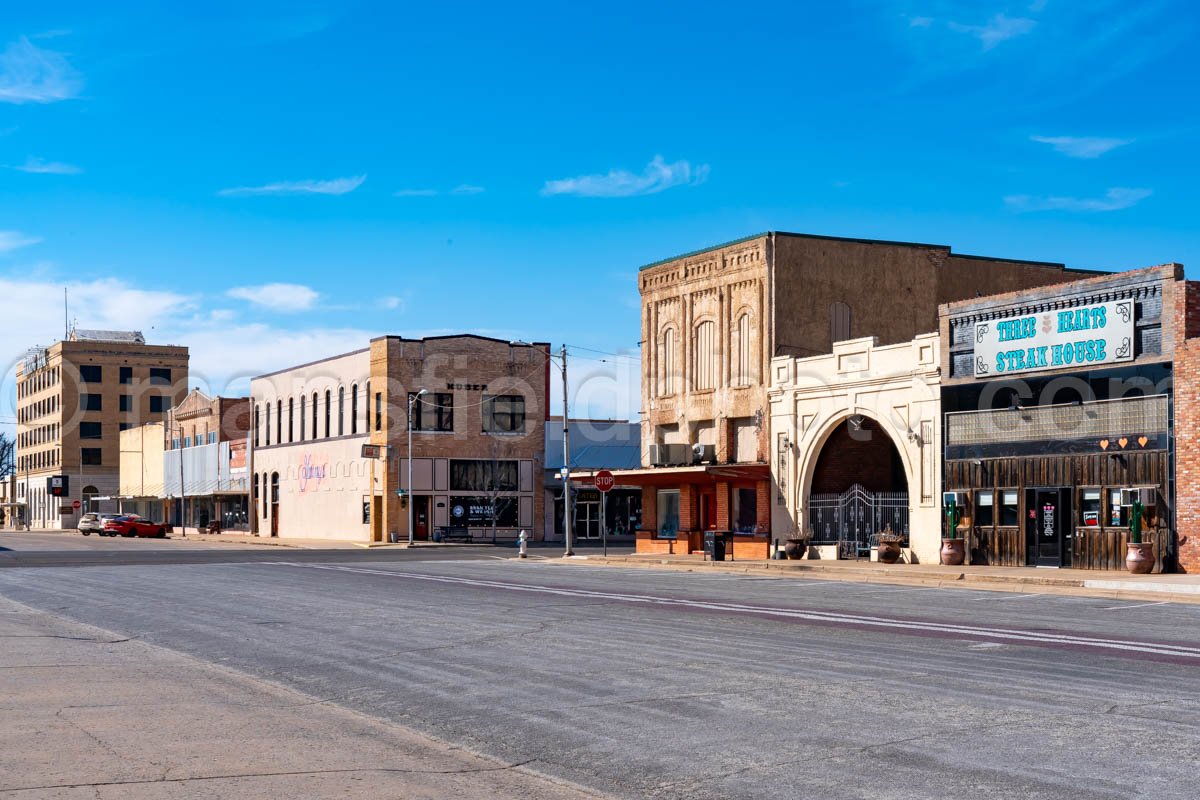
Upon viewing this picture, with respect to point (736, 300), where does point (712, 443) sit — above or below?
below

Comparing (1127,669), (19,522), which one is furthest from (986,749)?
(19,522)

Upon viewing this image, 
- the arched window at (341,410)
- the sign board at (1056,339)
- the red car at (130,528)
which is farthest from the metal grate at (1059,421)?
the red car at (130,528)

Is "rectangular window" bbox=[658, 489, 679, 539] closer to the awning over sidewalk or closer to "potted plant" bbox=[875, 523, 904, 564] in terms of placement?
the awning over sidewalk

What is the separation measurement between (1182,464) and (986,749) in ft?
78.9

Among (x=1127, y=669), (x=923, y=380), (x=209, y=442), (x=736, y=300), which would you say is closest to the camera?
(x=1127, y=669)

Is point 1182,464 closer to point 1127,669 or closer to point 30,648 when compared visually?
point 1127,669

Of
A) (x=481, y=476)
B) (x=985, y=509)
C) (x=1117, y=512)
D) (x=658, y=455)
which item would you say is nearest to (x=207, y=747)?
(x=1117, y=512)

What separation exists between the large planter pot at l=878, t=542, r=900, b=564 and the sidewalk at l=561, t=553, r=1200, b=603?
681mm

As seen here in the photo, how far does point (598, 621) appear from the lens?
63.5 feet

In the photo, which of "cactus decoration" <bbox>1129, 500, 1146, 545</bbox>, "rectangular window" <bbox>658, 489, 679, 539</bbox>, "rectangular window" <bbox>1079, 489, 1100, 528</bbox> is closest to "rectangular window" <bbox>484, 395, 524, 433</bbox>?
"rectangular window" <bbox>658, 489, 679, 539</bbox>

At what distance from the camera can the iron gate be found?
1539 inches

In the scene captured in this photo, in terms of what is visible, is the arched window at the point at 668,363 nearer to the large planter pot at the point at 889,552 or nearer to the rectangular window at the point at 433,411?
the large planter pot at the point at 889,552

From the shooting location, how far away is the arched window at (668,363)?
47.9 meters

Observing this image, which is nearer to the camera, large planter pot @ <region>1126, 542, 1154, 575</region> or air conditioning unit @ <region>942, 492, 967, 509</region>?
large planter pot @ <region>1126, 542, 1154, 575</region>
